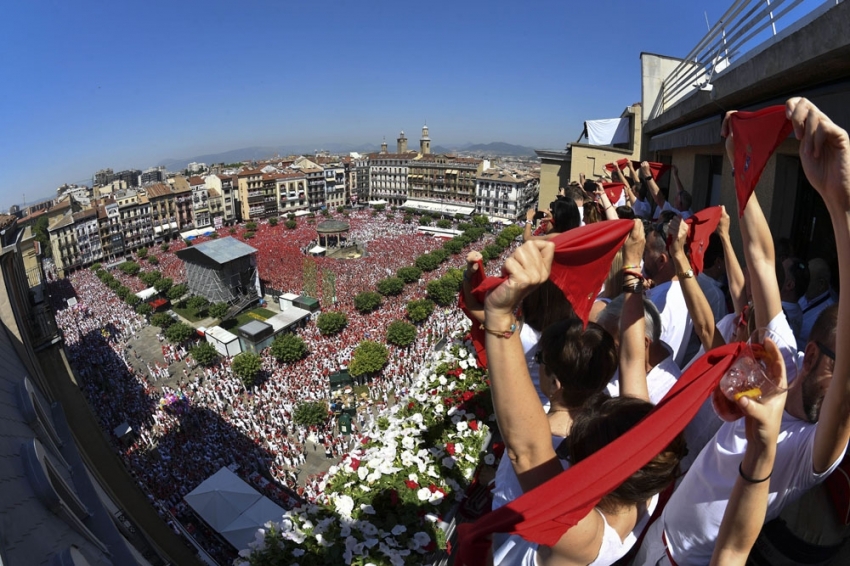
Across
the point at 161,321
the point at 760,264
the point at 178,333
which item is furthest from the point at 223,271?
the point at 760,264

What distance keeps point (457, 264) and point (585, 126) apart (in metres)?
19.3

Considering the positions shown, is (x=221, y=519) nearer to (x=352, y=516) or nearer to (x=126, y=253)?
(x=352, y=516)

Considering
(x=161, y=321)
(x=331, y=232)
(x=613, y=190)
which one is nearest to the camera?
(x=613, y=190)

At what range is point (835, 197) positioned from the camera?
4.70 feet

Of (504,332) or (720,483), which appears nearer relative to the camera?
(504,332)

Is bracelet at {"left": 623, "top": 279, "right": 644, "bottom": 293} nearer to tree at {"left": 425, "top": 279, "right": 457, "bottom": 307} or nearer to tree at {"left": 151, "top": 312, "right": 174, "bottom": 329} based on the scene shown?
tree at {"left": 425, "top": 279, "right": 457, "bottom": 307}

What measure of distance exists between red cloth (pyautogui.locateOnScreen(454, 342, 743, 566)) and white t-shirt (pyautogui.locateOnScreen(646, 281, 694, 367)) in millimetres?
2011

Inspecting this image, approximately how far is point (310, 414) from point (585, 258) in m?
15.2

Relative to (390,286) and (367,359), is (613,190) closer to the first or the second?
(367,359)

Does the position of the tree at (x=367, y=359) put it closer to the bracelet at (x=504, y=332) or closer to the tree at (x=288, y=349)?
the tree at (x=288, y=349)

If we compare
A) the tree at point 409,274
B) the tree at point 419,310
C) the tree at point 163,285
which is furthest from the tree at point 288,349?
the tree at point 163,285

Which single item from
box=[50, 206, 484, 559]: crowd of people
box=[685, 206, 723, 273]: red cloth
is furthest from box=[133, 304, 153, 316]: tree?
box=[685, 206, 723, 273]: red cloth

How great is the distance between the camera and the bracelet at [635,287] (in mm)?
2418

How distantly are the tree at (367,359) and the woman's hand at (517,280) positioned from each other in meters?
18.0
